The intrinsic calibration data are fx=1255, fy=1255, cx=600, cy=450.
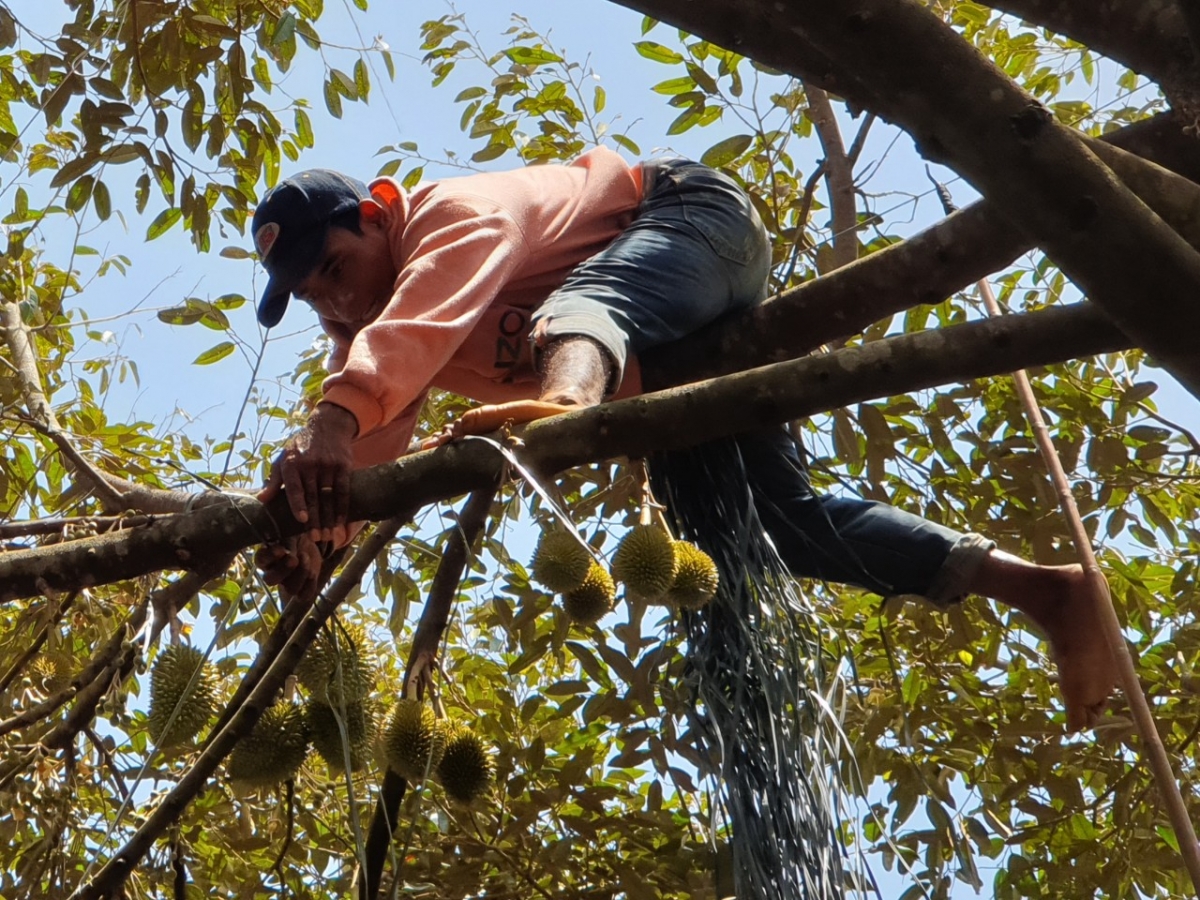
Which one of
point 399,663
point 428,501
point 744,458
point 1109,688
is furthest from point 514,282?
point 399,663

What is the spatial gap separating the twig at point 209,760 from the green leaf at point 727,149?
5.01 ft

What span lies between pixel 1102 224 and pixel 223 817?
227cm

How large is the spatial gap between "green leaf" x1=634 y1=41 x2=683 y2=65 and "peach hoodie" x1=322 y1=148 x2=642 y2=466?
1.82 feet

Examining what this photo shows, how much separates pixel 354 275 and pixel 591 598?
86 centimetres

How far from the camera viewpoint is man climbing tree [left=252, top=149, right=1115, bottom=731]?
5.54 feet

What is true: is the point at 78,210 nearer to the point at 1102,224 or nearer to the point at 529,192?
the point at 529,192

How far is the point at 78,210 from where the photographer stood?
2582 millimetres

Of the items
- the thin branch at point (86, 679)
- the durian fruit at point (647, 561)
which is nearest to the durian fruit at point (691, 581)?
the durian fruit at point (647, 561)

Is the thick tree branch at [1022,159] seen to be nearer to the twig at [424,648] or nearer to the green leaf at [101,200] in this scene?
the twig at [424,648]

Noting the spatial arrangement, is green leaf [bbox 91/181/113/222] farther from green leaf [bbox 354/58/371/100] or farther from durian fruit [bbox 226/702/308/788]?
durian fruit [bbox 226/702/308/788]

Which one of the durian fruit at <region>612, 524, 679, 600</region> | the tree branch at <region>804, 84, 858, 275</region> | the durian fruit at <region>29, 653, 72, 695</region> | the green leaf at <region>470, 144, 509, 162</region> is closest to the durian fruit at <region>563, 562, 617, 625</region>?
the durian fruit at <region>612, 524, 679, 600</region>

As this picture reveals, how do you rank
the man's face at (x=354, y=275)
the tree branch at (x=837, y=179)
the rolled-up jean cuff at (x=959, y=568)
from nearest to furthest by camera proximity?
1. the rolled-up jean cuff at (x=959, y=568)
2. the man's face at (x=354, y=275)
3. the tree branch at (x=837, y=179)

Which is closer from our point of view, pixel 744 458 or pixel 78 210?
pixel 744 458

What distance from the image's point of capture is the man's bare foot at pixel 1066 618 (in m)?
1.97
